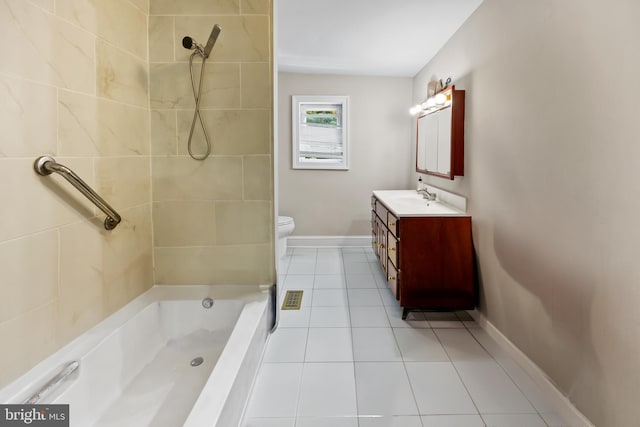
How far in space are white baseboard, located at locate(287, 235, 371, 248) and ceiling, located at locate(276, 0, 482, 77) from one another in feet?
7.09

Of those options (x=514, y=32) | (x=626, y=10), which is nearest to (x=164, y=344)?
(x=626, y=10)

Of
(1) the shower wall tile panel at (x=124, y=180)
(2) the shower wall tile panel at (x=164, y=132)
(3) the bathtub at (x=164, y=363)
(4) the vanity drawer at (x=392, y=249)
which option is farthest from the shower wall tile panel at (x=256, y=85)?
(4) the vanity drawer at (x=392, y=249)

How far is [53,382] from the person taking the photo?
1.30 meters

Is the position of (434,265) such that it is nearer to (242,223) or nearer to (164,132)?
(242,223)

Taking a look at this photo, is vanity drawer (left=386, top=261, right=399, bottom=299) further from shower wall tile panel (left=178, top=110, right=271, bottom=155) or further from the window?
the window

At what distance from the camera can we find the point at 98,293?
1684 millimetres

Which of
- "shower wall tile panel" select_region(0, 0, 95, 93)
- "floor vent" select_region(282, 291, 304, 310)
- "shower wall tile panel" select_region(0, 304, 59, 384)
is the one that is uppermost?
"shower wall tile panel" select_region(0, 0, 95, 93)

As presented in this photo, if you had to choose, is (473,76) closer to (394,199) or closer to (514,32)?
(514,32)

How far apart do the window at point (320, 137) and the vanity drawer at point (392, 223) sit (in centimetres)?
184

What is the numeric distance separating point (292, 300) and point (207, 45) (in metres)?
2.06

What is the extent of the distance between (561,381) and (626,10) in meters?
1.59

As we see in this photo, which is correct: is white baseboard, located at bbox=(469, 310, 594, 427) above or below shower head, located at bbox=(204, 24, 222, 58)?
below

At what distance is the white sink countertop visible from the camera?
2803 millimetres

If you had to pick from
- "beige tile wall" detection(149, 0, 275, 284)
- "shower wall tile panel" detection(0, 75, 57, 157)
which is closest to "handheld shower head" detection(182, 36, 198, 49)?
"beige tile wall" detection(149, 0, 275, 284)
